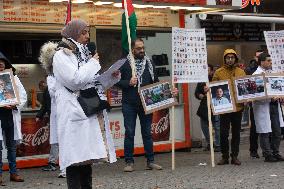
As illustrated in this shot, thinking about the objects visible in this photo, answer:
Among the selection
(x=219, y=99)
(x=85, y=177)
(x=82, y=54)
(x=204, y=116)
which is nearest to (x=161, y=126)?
(x=204, y=116)

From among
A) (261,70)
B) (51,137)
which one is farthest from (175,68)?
(51,137)

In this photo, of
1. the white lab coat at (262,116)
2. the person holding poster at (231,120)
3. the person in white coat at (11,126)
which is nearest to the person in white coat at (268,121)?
the white lab coat at (262,116)

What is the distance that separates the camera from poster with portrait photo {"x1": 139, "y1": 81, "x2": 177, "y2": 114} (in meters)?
10.2

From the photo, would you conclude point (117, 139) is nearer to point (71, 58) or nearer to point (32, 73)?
point (32, 73)

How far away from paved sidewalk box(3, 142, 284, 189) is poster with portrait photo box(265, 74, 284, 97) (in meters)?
1.16

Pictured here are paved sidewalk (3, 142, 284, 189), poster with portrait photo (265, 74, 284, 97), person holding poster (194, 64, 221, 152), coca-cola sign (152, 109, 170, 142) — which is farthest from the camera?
person holding poster (194, 64, 221, 152)

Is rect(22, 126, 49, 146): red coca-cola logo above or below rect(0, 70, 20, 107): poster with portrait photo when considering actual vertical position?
below

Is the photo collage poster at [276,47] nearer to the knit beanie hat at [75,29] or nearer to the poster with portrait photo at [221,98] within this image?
the poster with portrait photo at [221,98]

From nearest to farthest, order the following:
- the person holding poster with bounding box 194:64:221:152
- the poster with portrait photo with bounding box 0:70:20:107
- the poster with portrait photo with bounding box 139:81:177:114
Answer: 1. the poster with portrait photo with bounding box 0:70:20:107
2. the poster with portrait photo with bounding box 139:81:177:114
3. the person holding poster with bounding box 194:64:221:152

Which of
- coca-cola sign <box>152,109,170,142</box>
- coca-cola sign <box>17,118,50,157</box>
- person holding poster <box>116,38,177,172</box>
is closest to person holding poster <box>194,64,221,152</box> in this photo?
coca-cola sign <box>152,109,170,142</box>

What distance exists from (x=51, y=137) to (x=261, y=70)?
3.72 m

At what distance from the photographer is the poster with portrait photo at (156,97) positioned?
33.5 feet

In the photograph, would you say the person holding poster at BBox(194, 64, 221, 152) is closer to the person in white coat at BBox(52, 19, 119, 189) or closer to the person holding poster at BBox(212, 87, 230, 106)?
the person holding poster at BBox(212, 87, 230, 106)

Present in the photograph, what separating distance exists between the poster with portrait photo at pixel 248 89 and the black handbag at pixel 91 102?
16.6ft
